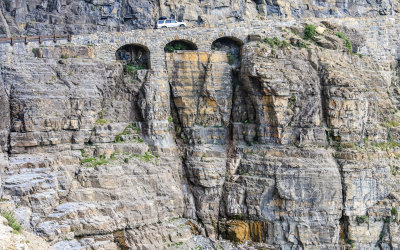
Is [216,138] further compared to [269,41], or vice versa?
[269,41]

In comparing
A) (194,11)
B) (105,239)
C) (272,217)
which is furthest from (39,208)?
(194,11)

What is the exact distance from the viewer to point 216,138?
108ft

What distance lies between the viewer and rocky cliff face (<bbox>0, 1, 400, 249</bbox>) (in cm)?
2878

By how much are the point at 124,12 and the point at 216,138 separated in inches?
399

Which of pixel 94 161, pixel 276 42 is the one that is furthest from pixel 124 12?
pixel 94 161

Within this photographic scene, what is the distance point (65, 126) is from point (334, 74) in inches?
629

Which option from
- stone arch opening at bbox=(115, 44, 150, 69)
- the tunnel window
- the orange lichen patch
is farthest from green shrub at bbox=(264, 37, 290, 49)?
the orange lichen patch

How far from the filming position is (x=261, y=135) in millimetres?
32281

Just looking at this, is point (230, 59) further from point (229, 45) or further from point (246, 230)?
point (246, 230)

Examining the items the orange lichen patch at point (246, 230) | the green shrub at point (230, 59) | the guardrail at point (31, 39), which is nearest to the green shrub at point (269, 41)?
the green shrub at point (230, 59)

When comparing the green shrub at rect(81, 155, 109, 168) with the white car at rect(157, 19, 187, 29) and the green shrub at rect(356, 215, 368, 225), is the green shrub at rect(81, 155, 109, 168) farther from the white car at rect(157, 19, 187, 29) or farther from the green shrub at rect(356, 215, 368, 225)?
the green shrub at rect(356, 215, 368, 225)

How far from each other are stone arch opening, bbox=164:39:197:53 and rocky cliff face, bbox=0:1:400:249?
38cm

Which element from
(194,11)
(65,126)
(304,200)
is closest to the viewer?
(65,126)

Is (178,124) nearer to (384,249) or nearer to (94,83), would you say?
(94,83)
